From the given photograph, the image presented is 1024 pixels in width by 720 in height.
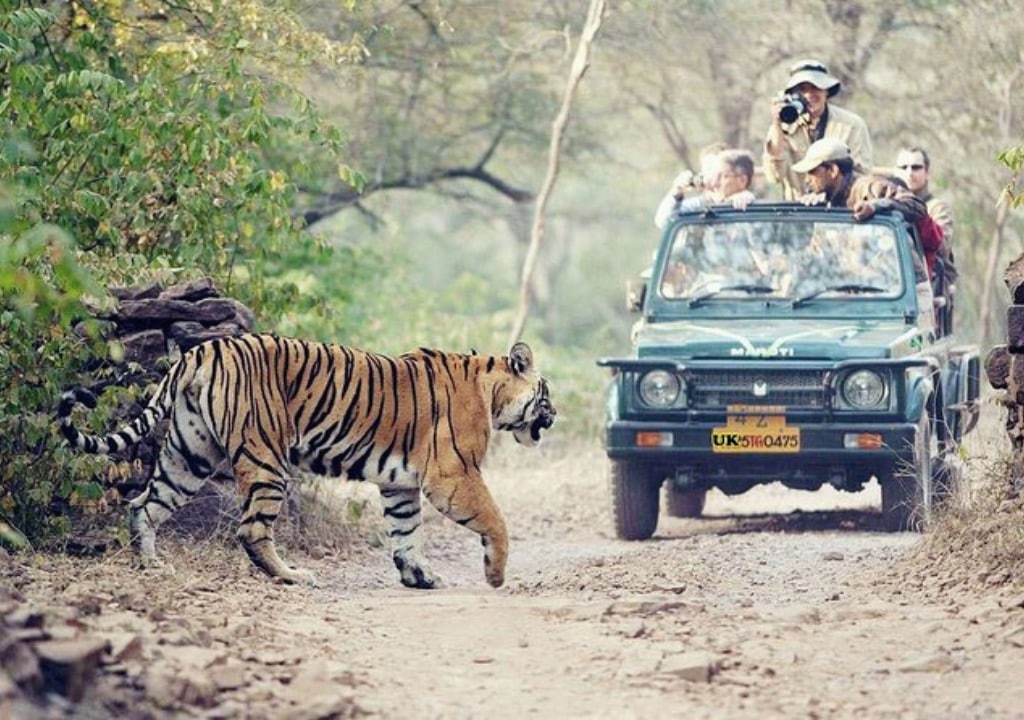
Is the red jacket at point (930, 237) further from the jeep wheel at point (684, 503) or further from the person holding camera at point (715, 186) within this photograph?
the jeep wheel at point (684, 503)

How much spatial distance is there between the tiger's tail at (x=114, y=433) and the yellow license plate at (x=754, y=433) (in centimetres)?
324

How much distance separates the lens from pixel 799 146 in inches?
515

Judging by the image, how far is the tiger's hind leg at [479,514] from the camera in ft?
31.3

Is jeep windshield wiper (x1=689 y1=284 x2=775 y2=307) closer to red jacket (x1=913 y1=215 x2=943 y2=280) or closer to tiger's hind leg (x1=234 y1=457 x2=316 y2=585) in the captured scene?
red jacket (x1=913 y1=215 x2=943 y2=280)

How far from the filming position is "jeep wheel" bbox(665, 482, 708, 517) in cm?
1348

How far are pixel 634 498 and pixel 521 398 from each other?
188 cm

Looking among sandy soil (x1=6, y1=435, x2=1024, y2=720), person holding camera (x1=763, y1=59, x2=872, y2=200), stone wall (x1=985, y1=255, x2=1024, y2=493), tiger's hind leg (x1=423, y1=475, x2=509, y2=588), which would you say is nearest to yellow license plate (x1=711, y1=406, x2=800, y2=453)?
sandy soil (x1=6, y1=435, x2=1024, y2=720)

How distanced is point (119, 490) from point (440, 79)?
892 cm

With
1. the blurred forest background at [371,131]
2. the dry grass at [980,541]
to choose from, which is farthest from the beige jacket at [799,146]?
the dry grass at [980,541]

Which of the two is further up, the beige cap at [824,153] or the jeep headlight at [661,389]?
the beige cap at [824,153]

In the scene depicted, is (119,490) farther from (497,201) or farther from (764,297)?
(497,201)

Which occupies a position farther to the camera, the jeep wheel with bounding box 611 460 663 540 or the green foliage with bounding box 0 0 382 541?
the jeep wheel with bounding box 611 460 663 540

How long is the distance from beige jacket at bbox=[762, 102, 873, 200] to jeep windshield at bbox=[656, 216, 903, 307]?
28.5 inches

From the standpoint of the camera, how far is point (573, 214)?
31062mm
